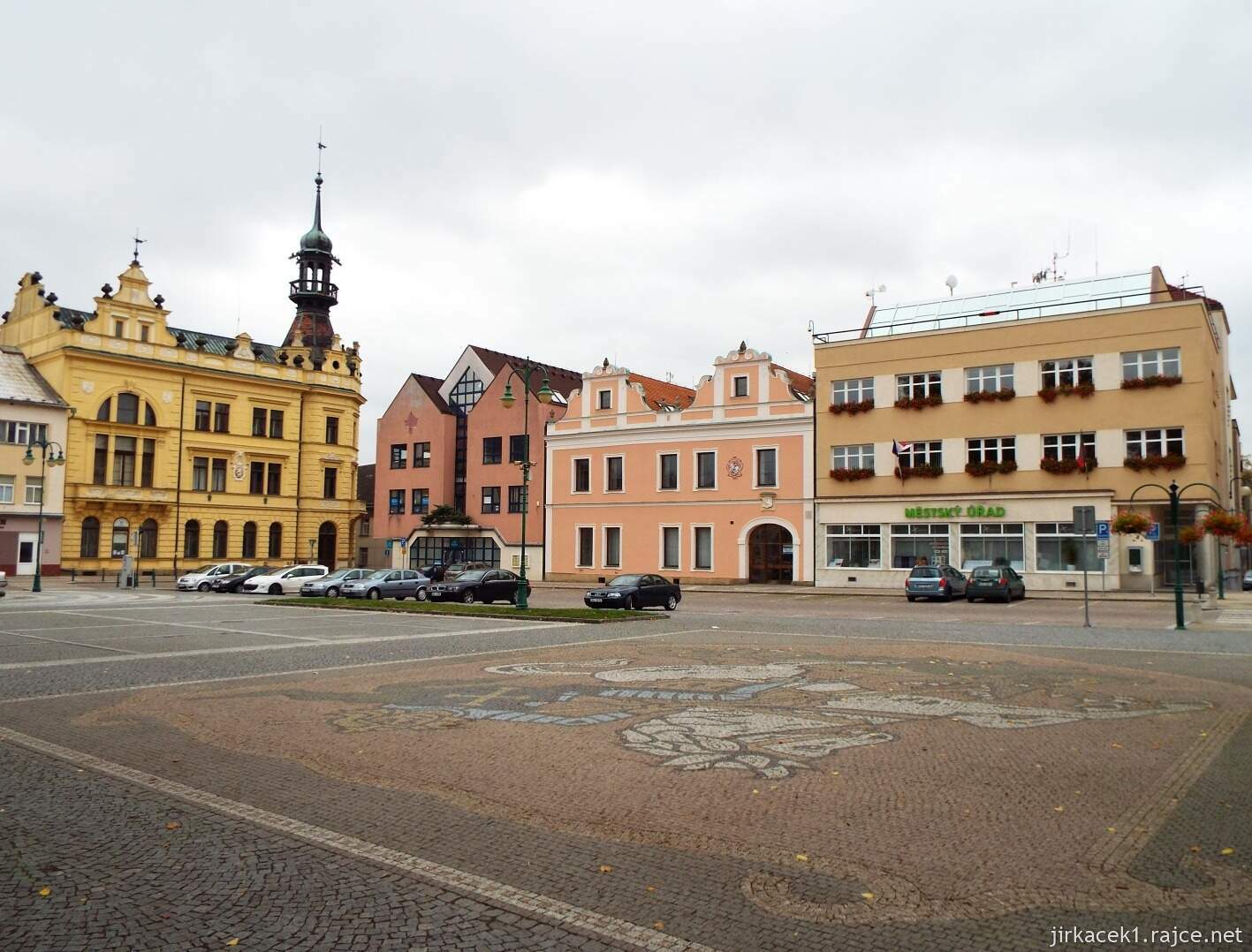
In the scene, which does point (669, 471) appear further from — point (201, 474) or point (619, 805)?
point (619, 805)

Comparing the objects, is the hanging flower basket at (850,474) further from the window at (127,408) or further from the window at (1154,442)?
the window at (127,408)

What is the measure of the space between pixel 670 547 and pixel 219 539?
30788 mm

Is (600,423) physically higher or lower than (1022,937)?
higher

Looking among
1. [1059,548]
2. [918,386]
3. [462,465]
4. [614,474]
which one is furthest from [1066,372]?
[462,465]

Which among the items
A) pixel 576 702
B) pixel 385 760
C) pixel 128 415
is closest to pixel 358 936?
pixel 385 760

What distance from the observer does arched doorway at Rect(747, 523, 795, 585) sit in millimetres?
51469

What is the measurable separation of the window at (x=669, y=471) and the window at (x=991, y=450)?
51.1ft

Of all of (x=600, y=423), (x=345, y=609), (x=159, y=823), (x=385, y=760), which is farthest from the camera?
(x=600, y=423)

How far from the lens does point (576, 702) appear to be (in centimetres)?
1180

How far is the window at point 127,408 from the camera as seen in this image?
60.0m

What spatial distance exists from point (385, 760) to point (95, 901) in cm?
347

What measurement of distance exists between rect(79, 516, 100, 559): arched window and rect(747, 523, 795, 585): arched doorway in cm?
3771

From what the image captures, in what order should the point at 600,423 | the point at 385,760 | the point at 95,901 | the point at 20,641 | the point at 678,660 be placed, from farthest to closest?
1. the point at 600,423
2. the point at 20,641
3. the point at 678,660
4. the point at 385,760
5. the point at 95,901

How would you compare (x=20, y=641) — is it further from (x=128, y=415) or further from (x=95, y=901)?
(x=128, y=415)
